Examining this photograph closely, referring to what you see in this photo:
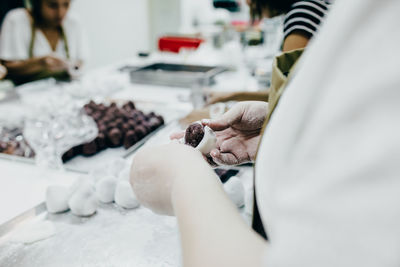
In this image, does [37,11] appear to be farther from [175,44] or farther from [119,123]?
[119,123]

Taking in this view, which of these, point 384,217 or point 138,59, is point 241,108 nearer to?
point 384,217

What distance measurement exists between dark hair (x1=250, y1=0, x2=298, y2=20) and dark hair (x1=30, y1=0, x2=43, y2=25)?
6.06 feet

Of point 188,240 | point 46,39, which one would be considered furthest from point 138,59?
point 188,240

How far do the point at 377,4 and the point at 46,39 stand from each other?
2.95 m

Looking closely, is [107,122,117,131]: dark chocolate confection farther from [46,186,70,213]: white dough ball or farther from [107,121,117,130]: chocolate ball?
[46,186,70,213]: white dough ball

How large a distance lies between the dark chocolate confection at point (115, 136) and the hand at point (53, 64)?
124 centimetres

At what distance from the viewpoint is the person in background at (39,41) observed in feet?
7.98

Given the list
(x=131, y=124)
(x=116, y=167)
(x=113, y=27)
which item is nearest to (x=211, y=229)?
(x=116, y=167)

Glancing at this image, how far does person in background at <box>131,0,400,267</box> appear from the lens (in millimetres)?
293

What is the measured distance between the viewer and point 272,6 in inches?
61.1

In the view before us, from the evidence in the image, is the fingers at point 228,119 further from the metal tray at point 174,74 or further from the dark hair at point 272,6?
the metal tray at point 174,74

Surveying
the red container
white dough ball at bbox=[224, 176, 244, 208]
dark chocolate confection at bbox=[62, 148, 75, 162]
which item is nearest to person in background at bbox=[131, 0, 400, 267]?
white dough ball at bbox=[224, 176, 244, 208]

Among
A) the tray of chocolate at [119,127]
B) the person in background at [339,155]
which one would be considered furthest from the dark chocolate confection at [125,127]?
the person in background at [339,155]

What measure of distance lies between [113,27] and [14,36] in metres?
2.80
